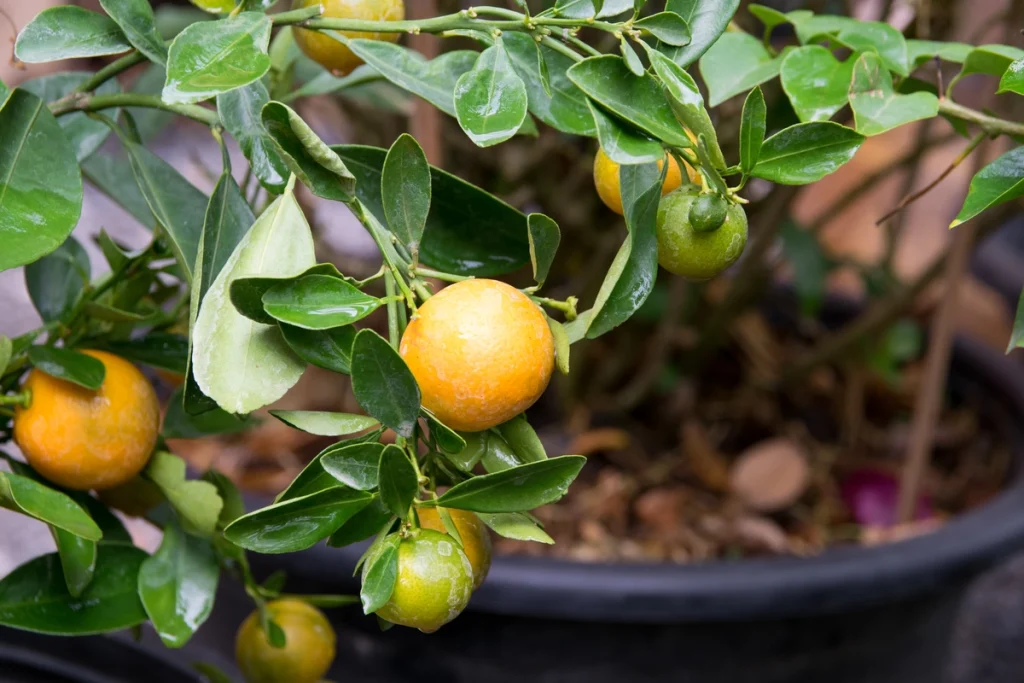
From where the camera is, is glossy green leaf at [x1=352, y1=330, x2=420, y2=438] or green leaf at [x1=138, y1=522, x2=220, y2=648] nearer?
glossy green leaf at [x1=352, y1=330, x2=420, y2=438]

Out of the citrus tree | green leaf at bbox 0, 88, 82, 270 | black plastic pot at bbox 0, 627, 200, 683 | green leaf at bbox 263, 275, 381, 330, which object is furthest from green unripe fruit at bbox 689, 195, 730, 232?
black plastic pot at bbox 0, 627, 200, 683

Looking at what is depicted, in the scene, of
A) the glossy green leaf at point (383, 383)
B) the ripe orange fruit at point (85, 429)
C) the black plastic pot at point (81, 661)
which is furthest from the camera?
the black plastic pot at point (81, 661)

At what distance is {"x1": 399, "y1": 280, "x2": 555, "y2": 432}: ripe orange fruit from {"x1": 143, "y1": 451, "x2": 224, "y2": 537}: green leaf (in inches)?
5.6

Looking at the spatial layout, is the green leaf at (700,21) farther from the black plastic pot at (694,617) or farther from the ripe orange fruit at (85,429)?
the black plastic pot at (694,617)

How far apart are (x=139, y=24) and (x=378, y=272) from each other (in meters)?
0.13

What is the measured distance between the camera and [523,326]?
0.29 meters

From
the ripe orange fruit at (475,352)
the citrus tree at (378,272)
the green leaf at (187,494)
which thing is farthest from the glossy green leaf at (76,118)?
the ripe orange fruit at (475,352)

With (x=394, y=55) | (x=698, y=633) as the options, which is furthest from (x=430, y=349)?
(x=698, y=633)

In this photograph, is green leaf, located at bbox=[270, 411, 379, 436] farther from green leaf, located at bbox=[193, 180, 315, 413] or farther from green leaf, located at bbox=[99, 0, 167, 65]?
green leaf, located at bbox=[99, 0, 167, 65]

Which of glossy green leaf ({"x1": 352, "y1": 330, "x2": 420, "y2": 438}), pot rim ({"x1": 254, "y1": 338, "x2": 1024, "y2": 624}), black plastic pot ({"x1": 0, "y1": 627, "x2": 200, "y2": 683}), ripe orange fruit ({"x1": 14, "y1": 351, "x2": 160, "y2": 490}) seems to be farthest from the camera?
pot rim ({"x1": 254, "y1": 338, "x2": 1024, "y2": 624})

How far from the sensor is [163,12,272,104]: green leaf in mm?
283

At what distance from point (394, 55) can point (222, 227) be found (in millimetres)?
90

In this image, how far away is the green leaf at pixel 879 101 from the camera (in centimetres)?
36

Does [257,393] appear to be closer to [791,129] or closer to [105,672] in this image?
[791,129]
